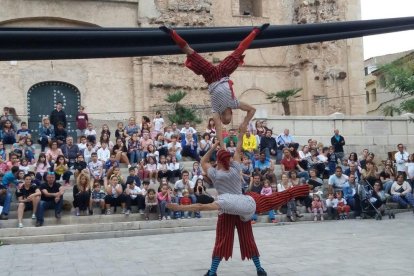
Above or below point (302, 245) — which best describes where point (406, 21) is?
above

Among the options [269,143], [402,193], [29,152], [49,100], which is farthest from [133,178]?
[49,100]

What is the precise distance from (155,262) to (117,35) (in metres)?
4.61

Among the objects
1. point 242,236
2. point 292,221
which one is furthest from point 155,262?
point 292,221

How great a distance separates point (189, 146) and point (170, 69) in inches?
345

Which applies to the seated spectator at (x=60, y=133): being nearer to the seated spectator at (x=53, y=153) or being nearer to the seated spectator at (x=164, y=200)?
the seated spectator at (x=53, y=153)

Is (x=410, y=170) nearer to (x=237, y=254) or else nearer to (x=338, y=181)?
(x=338, y=181)

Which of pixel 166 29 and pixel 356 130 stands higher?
pixel 356 130

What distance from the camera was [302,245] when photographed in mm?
10234

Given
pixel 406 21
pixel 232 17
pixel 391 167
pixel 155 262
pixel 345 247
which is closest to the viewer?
pixel 406 21

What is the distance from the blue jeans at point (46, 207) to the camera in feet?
42.8

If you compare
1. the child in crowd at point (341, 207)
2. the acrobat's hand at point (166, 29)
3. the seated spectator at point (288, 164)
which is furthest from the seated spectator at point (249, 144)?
the acrobat's hand at point (166, 29)

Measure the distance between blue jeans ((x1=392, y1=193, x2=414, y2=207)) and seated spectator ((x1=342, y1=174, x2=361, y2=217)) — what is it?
64.2 inches

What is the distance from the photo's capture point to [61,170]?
598 inches

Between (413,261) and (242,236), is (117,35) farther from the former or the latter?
(413,261)
